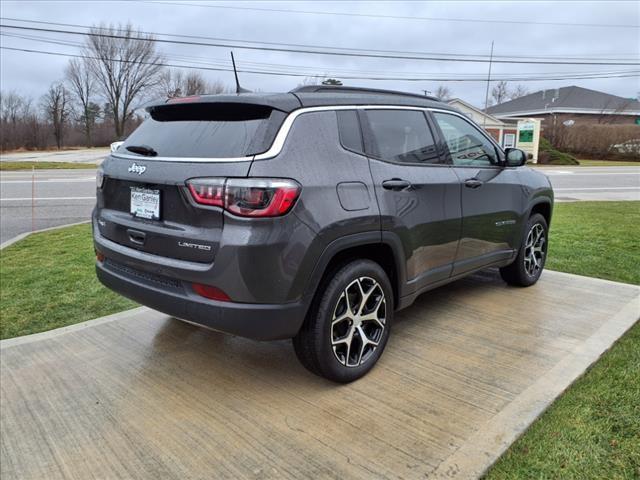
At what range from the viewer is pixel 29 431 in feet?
9.44

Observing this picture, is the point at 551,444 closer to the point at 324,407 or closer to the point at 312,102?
the point at 324,407

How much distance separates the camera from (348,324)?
126 inches

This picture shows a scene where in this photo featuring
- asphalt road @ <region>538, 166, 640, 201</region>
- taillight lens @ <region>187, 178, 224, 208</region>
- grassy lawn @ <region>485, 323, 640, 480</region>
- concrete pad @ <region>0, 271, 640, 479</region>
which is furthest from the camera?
asphalt road @ <region>538, 166, 640, 201</region>

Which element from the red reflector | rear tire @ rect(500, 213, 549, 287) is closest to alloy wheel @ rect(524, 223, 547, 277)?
rear tire @ rect(500, 213, 549, 287)

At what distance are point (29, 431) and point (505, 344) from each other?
3127 millimetres

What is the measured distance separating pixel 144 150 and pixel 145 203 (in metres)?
0.40

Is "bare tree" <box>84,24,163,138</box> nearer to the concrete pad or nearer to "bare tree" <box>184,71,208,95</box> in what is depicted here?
"bare tree" <box>184,71,208,95</box>

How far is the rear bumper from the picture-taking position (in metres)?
2.72

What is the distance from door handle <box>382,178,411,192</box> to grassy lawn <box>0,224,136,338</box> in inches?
115

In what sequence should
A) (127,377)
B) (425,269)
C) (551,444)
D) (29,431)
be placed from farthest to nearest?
(425,269) → (127,377) → (29,431) → (551,444)

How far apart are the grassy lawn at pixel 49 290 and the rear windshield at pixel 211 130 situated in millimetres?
2064

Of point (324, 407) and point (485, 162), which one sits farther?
point (485, 162)

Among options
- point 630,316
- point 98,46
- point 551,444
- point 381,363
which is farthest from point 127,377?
point 98,46

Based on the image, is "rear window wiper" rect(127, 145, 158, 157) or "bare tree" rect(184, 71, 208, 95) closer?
"rear window wiper" rect(127, 145, 158, 157)
